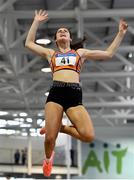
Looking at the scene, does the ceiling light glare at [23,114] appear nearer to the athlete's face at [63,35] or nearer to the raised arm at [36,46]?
the raised arm at [36,46]

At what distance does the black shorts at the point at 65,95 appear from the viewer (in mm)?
5453

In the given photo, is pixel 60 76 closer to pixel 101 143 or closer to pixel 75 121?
pixel 75 121

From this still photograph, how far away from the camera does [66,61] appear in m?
5.57

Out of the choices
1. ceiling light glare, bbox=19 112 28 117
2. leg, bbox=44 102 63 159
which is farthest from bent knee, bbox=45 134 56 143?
ceiling light glare, bbox=19 112 28 117

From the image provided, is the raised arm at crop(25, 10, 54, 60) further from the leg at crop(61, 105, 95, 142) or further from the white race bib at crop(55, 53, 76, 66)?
the leg at crop(61, 105, 95, 142)

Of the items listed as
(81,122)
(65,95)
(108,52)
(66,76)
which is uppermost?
(108,52)

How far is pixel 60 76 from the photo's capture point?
5.54 m

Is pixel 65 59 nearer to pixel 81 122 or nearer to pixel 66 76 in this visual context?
pixel 66 76

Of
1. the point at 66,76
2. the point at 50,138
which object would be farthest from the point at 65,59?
the point at 50,138

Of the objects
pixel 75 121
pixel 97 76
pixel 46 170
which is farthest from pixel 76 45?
pixel 97 76

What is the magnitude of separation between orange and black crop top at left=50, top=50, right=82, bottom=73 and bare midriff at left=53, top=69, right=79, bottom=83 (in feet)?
0.14

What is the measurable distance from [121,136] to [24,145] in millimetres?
7260

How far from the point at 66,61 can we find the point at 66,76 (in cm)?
19

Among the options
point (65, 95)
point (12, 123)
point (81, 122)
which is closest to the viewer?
point (81, 122)
